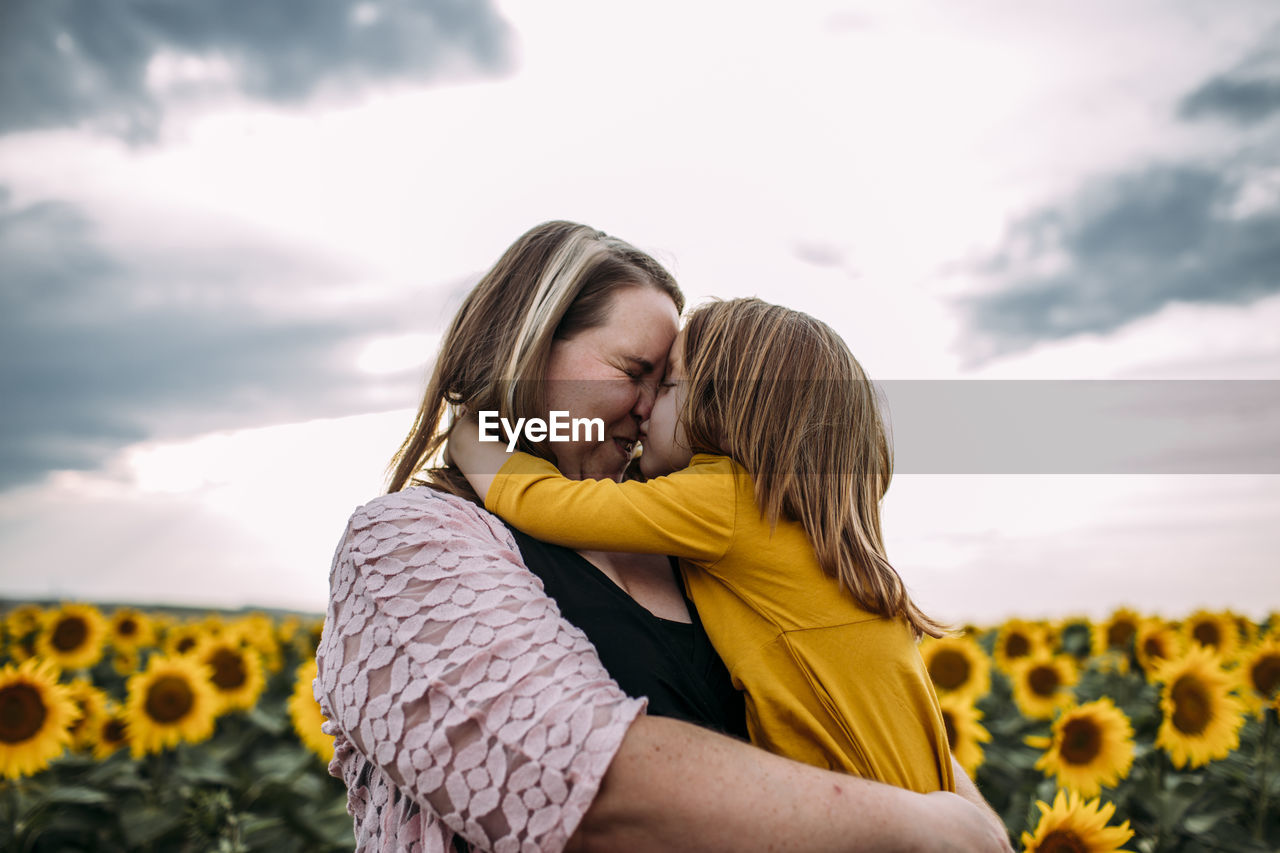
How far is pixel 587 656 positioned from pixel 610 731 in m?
0.19

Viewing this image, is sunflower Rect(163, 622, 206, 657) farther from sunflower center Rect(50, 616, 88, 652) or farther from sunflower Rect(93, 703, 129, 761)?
sunflower Rect(93, 703, 129, 761)

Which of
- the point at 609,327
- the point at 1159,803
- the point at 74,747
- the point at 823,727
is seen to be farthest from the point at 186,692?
the point at 1159,803

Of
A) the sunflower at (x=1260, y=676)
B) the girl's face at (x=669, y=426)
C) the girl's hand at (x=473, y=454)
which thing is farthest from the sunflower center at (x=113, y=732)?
the sunflower at (x=1260, y=676)

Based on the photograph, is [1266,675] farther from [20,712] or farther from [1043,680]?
[20,712]

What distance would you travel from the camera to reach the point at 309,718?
5281mm

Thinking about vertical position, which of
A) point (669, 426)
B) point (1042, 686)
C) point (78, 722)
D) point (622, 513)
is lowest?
point (78, 722)

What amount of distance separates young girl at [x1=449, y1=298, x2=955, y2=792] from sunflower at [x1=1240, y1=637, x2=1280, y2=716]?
3901 mm

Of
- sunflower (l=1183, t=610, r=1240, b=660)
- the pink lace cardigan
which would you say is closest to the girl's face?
the pink lace cardigan

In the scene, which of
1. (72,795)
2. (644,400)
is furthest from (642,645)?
(72,795)

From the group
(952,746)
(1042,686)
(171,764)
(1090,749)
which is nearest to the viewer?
(1090,749)

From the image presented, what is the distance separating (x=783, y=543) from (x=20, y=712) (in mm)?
4739

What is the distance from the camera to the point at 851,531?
215 cm

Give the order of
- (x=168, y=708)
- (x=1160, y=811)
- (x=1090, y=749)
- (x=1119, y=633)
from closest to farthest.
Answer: (x=1160, y=811) < (x=1090, y=749) < (x=168, y=708) < (x=1119, y=633)

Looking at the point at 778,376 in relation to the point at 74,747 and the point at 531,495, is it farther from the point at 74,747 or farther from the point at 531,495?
the point at 74,747
